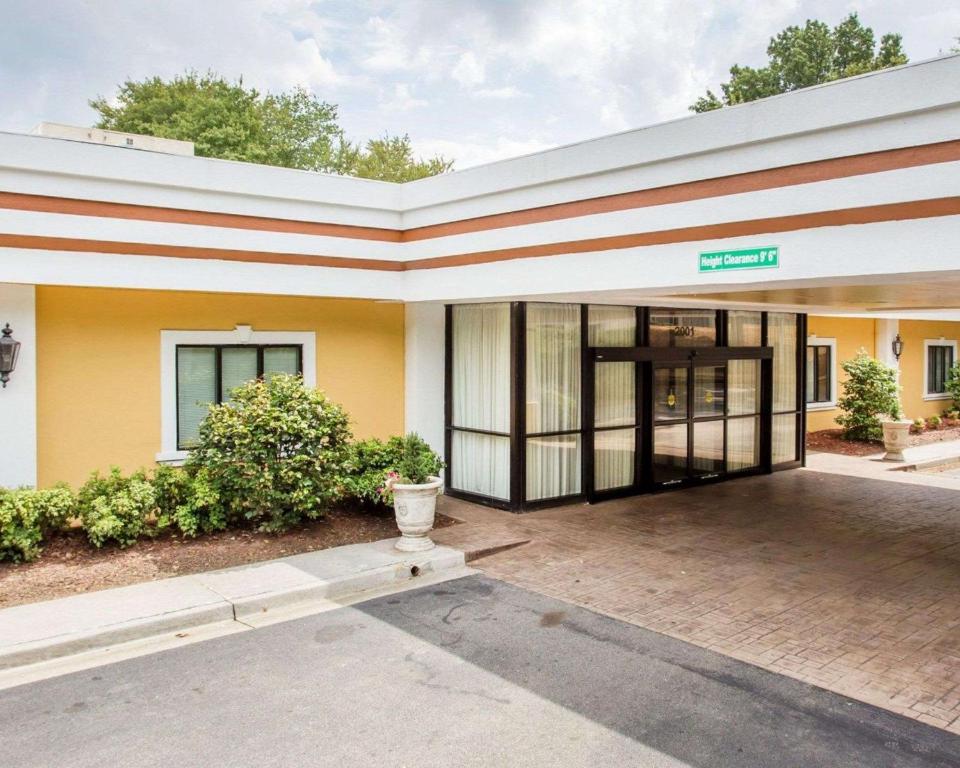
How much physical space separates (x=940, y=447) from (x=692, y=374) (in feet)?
29.0

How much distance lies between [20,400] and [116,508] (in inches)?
72.0

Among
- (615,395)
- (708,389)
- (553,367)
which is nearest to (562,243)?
(553,367)

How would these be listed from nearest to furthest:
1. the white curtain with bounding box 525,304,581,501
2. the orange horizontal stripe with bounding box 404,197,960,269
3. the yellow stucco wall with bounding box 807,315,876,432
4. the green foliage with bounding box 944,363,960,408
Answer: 1. the orange horizontal stripe with bounding box 404,197,960,269
2. the white curtain with bounding box 525,304,581,501
3. the yellow stucco wall with bounding box 807,315,876,432
4. the green foliage with bounding box 944,363,960,408

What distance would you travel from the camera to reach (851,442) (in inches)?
751

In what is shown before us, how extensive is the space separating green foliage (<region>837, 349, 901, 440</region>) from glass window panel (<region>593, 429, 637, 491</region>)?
29.6ft

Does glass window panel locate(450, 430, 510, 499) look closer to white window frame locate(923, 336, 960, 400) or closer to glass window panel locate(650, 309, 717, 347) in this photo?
glass window panel locate(650, 309, 717, 347)

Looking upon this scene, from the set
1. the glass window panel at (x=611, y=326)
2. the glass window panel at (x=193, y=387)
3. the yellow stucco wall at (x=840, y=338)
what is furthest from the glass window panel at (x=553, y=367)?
the yellow stucco wall at (x=840, y=338)

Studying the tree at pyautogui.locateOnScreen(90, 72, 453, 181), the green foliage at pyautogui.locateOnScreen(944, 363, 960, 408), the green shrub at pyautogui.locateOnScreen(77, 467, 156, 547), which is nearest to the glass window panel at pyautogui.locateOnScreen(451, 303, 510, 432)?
the green shrub at pyautogui.locateOnScreen(77, 467, 156, 547)

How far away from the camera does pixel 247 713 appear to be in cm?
540

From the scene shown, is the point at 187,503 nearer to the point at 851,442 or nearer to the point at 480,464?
the point at 480,464

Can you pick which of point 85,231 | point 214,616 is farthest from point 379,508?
point 85,231

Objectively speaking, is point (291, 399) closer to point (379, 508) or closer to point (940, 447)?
point (379, 508)

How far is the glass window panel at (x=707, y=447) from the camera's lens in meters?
13.8

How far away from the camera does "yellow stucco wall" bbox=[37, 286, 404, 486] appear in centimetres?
952
